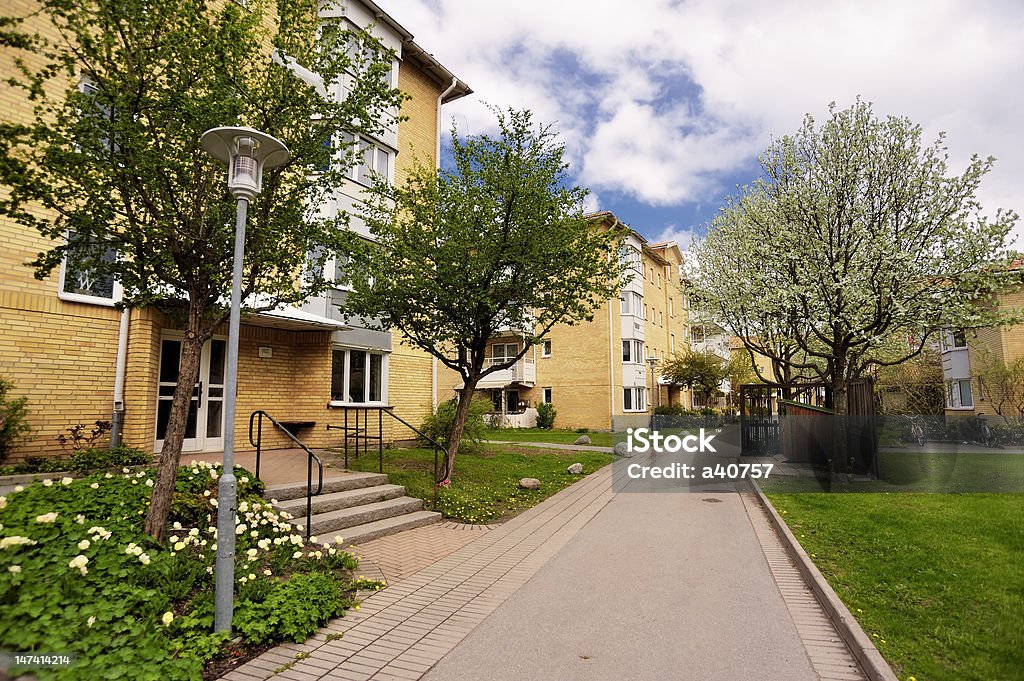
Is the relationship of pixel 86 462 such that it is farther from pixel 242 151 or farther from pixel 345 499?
pixel 242 151

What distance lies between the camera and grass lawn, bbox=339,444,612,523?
31.7 feet

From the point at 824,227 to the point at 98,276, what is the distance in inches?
578

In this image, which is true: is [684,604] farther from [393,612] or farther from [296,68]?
[296,68]

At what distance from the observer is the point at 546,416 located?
35281mm

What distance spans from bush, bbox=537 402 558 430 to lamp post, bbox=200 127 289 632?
3105 cm

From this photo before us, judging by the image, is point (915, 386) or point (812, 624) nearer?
point (812, 624)

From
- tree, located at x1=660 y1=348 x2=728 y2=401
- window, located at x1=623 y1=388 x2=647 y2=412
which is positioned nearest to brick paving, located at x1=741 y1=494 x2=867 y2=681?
window, located at x1=623 y1=388 x2=647 y2=412

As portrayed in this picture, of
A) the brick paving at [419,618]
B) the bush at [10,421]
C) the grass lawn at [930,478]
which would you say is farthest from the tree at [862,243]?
the bush at [10,421]

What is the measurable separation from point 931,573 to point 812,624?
2094mm

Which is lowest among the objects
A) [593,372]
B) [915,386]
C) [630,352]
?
[915,386]

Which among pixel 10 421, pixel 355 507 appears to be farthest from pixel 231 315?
pixel 10 421

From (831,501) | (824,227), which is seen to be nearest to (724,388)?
(824,227)

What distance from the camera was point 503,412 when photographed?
37.5m

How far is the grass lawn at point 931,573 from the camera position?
4.11 m
